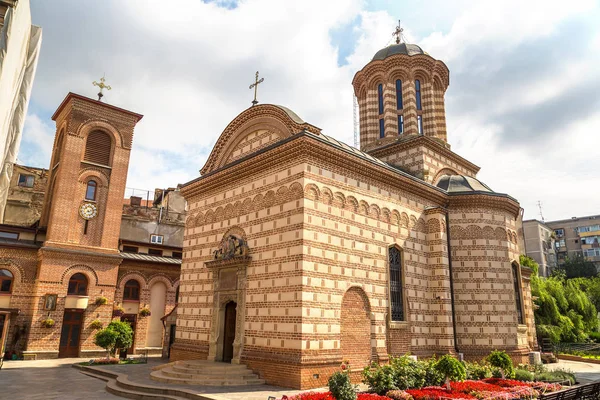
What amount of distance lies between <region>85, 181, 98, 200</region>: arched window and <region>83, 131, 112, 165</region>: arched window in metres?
1.32

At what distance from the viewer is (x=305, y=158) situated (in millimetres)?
13438

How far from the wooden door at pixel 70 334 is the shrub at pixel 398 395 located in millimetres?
18418

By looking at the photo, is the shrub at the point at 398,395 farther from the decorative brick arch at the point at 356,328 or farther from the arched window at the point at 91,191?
the arched window at the point at 91,191

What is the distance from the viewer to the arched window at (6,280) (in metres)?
21.2

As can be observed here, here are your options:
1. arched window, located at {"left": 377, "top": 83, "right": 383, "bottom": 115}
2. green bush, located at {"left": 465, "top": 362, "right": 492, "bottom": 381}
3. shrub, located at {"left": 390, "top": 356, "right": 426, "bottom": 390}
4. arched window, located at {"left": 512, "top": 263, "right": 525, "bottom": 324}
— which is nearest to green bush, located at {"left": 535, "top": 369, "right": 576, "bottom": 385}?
green bush, located at {"left": 465, "top": 362, "right": 492, "bottom": 381}

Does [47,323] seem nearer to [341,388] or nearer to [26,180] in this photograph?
[26,180]

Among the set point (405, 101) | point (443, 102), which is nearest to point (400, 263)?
point (405, 101)

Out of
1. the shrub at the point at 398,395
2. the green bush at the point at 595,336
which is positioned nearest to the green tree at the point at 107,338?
the shrub at the point at 398,395

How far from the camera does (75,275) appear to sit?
22.9m

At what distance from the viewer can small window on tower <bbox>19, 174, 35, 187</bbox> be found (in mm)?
33447

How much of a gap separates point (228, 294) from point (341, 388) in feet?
22.3

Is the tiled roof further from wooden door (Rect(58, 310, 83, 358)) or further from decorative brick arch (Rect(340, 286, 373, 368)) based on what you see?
decorative brick arch (Rect(340, 286, 373, 368))

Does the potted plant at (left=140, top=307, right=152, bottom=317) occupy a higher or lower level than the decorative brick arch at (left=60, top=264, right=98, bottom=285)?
lower

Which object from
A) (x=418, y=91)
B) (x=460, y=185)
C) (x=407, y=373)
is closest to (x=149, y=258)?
(x=460, y=185)
